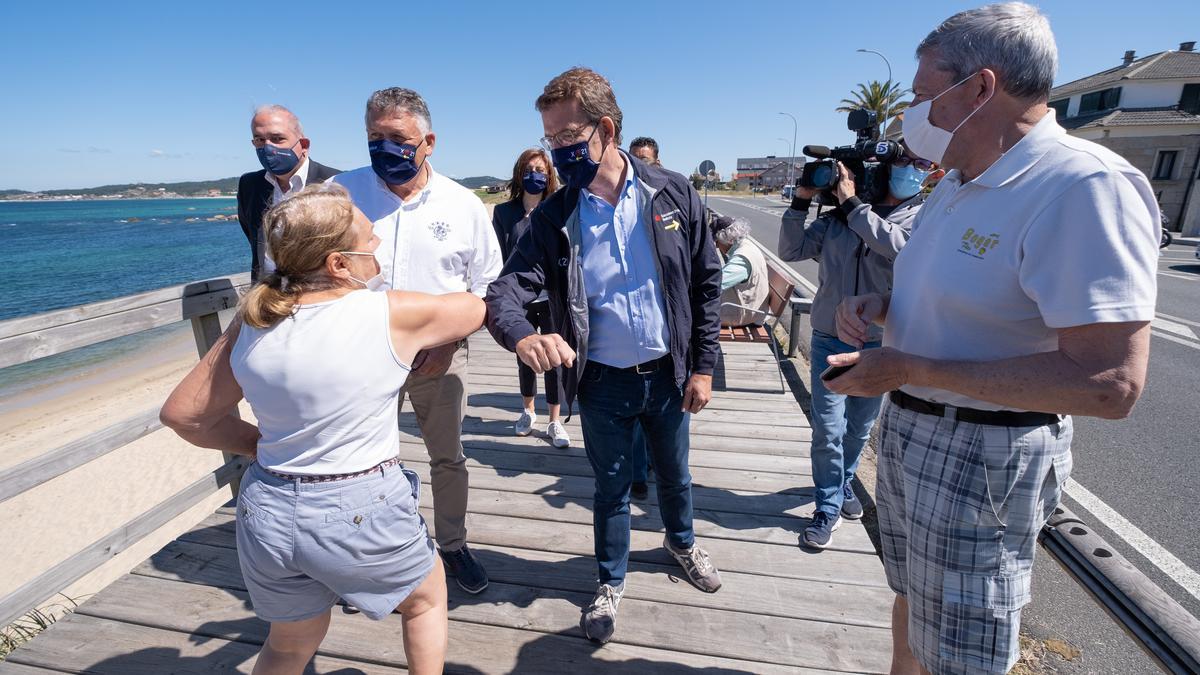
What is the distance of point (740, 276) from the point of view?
205 inches

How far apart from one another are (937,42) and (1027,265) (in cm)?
65

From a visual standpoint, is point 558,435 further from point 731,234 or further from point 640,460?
point 731,234

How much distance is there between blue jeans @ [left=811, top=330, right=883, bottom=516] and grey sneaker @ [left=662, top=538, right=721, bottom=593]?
74 centimetres

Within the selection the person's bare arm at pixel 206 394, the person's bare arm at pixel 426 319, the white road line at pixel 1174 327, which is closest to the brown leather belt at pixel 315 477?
the person's bare arm at pixel 206 394

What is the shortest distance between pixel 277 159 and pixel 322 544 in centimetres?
203

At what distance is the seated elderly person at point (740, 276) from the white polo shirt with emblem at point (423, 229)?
3123 millimetres

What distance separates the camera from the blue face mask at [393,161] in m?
2.31

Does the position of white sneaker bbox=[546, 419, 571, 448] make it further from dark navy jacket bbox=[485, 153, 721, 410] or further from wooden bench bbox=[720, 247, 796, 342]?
wooden bench bbox=[720, 247, 796, 342]

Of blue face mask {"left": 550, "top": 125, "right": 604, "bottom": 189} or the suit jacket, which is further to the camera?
the suit jacket

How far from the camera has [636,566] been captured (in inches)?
106


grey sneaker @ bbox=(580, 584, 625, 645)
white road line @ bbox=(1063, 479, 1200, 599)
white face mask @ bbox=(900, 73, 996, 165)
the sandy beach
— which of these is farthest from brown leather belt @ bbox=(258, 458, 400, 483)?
white road line @ bbox=(1063, 479, 1200, 599)

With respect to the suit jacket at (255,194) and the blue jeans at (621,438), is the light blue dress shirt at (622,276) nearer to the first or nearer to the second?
the blue jeans at (621,438)

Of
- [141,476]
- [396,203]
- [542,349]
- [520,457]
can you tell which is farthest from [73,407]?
[542,349]

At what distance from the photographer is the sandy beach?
5762mm
